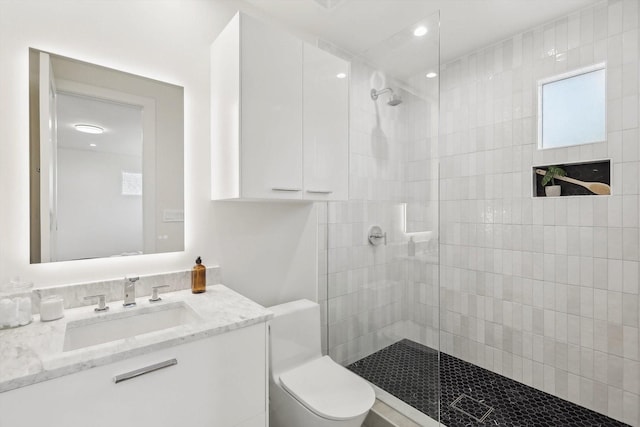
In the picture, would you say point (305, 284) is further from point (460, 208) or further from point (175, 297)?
point (460, 208)

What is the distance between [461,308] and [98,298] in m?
2.51

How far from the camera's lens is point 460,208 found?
8.63 ft

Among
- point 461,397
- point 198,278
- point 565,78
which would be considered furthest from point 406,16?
point 461,397

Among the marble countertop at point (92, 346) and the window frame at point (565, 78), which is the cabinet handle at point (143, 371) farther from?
the window frame at point (565, 78)

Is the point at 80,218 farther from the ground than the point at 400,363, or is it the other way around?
the point at 80,218

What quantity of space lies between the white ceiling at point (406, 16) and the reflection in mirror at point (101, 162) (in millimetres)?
967

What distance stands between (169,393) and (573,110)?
2782 mm

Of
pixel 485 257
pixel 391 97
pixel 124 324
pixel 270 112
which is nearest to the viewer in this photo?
pixel 124 324

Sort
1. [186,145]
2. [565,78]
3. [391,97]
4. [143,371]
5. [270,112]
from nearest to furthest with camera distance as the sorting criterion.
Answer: [143,371], [270,112], [186,145], [391,97], [565,78]

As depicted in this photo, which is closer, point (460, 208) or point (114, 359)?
point (114, 359)

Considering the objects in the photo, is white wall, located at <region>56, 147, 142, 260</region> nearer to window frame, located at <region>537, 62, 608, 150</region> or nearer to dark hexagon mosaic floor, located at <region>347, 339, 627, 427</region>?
dark hexagon mosaic floor, located at <region>347, 339, 627, 427</region>

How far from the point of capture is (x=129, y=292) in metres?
1.36

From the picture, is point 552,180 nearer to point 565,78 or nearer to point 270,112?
point 565,78

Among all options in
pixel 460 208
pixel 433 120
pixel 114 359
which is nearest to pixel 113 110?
pixel 114 359
